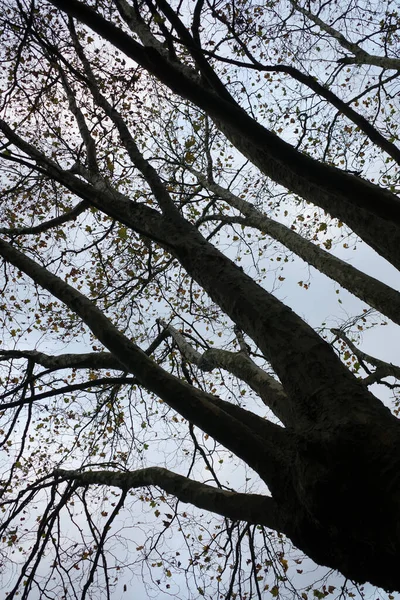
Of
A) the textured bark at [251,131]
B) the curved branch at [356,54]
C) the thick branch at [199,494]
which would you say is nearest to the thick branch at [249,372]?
the thick branch at [199,494]

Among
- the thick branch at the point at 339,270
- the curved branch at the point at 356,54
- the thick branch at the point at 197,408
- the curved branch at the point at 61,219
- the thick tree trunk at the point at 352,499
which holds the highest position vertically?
the curved branch at the point at 356,54

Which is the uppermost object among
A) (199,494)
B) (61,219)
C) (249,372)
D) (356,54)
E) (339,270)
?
(356,54)

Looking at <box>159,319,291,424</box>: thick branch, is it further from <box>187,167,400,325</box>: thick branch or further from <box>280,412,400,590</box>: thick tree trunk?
<box>187,167,400,325</box>: thick branch

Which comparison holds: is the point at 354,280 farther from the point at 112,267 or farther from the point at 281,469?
the point at 112,267

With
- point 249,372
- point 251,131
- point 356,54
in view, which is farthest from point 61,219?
point 356,54

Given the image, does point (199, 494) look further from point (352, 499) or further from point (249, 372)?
point (352, 499)

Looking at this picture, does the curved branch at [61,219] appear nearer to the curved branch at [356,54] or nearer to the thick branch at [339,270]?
the thick branch at [339,270]

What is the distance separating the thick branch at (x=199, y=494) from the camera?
5.52 ft

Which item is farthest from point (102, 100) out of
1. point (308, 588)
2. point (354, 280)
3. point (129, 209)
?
point (308, 588)

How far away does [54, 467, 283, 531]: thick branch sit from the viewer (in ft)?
5.52

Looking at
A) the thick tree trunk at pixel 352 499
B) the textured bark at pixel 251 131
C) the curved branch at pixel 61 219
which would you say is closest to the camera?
the thick tree trunk at pixel 352 499

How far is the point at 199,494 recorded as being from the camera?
221 cm

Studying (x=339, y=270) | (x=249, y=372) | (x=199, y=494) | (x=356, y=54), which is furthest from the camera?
(x=356, y=54)

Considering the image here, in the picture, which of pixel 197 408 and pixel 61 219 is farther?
pixel 61 219
